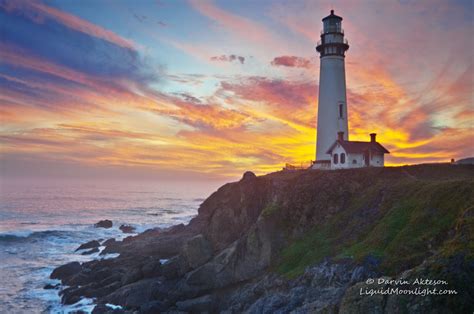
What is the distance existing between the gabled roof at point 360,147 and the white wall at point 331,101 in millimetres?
2411

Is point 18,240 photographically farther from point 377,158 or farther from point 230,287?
point 377,158

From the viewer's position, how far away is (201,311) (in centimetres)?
2633

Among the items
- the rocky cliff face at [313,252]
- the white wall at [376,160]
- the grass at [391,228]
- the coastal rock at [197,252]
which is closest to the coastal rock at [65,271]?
the rocky cliff face at [313,252]

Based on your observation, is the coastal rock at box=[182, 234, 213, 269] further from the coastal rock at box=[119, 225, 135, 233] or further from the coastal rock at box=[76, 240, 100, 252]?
the coastal rock at box=[119, 225, 135, 233]

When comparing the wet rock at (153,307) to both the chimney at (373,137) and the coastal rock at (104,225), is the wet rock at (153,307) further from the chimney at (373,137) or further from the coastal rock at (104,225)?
the coastal rock at (104,225)

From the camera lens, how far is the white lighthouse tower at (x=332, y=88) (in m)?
41.1

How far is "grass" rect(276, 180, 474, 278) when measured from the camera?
792 inches

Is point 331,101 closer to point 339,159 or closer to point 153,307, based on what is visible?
point 339,159

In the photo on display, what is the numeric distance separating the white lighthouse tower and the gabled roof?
8.37 ft

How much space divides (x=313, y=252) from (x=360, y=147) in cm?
1560

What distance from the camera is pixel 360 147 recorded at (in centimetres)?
3803

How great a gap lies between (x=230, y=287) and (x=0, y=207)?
87504mm

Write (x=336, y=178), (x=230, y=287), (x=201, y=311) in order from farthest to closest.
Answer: (x=336, y=178) < (x=230, y=287) < (x=201, y=311)

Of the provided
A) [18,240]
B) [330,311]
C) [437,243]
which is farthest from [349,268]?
[18,240]
